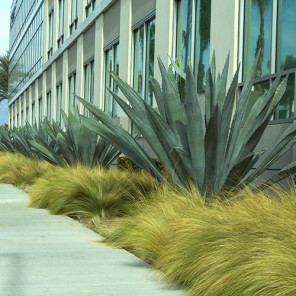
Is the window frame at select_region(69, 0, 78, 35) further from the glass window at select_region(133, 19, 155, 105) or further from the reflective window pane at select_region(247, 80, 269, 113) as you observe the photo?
the reflective window pane at select_region(247, 80, 269, 113)

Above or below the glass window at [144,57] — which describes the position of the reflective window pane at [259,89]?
below

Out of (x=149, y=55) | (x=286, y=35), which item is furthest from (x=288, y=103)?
(x=149, y=55)

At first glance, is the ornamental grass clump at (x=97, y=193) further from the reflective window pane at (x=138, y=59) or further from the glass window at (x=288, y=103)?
the reflective window pane at (x=138, y=59)

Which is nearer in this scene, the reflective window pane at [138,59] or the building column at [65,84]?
the reflective window pane at [138,59]

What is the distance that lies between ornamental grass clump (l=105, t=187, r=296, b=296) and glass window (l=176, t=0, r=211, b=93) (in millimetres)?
6046

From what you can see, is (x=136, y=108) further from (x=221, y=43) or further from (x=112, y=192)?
(x=221, y=43)

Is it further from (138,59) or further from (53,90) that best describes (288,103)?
(53,90)

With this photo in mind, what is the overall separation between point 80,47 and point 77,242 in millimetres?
17200

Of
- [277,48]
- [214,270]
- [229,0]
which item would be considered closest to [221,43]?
[229,0]

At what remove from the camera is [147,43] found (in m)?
15.3

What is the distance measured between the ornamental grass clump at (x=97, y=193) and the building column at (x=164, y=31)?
477 centimetres

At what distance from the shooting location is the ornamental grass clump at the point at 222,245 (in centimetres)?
353

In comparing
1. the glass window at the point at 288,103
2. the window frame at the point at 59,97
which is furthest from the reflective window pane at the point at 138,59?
the window frame at the point at 59,97

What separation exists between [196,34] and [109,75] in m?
6.67
